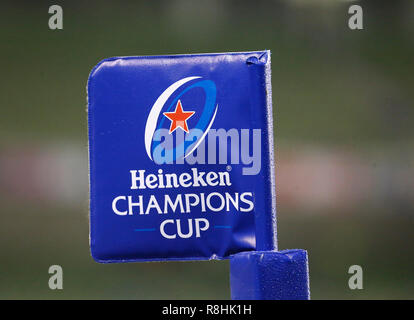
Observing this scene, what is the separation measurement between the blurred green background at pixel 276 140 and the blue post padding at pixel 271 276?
2.21 meters

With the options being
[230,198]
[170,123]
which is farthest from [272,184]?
[170,123]

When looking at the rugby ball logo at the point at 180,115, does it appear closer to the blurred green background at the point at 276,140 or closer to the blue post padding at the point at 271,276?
the blue post padding at the point at 271,276

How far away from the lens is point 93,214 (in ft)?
5.82

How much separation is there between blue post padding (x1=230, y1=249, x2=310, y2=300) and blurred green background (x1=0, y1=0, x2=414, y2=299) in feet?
7.24

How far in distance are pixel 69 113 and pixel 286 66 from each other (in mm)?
1318

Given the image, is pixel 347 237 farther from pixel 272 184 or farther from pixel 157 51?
pixel 272 184

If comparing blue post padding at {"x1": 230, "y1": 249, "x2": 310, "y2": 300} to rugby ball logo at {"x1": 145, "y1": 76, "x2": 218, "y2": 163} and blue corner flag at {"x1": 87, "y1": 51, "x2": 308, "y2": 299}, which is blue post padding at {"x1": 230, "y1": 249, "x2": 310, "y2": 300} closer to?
blue corner flag at {"x1": 87, "y1": 51, "x2": 308, "y2": 299}

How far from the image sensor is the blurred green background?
148 inches

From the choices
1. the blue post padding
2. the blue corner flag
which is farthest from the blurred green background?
the blue post padding

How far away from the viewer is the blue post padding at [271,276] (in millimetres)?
1453

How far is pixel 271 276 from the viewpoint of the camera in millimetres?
1459

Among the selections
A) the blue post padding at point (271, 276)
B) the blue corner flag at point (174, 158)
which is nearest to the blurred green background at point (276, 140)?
the blue corner flag at point (174, 158)

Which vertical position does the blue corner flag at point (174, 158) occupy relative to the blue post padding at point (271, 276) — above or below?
above

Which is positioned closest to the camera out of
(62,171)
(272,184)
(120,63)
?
(272,184)
